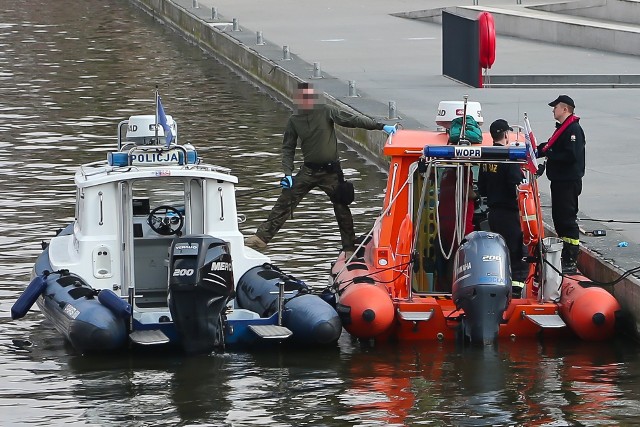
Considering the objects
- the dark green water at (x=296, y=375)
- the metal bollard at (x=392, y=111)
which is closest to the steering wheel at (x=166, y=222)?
the dark green water at (x=296, y=375)

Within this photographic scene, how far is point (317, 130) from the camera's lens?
1609 cm

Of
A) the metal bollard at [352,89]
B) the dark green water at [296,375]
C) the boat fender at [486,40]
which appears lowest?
the dark green water at [296,375]

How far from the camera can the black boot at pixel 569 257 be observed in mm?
14578

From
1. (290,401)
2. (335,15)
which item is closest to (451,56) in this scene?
(335,15)

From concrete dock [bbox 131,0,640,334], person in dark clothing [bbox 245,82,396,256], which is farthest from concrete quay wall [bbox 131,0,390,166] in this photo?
person in dark clothing [bbox 245,82,396,256]

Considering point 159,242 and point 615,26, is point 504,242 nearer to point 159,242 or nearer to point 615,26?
point 159,242

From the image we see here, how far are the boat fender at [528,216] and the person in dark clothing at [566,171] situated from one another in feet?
0.71

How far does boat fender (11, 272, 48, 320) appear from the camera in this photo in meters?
13.8

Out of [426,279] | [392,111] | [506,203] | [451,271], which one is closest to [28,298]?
[426,279]

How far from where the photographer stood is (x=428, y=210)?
14742 mm

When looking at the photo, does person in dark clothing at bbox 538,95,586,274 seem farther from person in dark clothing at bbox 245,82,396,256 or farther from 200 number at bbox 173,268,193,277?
200 number at bbox 173,268,193,277

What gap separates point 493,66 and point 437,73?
1.22m

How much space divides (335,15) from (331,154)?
90.4 feet

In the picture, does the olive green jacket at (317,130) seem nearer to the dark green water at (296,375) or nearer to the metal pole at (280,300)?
the dark green water at (296,375)
